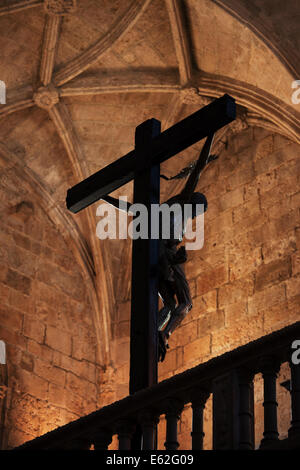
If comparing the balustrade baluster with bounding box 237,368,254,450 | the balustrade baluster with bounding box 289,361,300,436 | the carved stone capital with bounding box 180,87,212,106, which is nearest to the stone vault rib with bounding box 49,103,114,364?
the carved stone capital with bounding box 180,87,212,106

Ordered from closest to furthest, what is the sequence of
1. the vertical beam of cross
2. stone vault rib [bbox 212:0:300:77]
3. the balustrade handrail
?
the balustrade handrail
the vertical beam of cross
stone vault rib [bbox 212:0:300:77]

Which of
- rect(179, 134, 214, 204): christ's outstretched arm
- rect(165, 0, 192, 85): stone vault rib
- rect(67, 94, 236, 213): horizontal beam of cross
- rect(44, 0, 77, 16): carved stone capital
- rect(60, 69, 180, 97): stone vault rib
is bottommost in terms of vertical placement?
rect(179, 134, 214, 204): christ's outstretched arm

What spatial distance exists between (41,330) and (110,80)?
335 cm

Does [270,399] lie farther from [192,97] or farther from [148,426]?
[192,97]

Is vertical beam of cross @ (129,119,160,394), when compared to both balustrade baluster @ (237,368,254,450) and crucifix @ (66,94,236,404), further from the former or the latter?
balustrade baluster @ (237,368,254,450)

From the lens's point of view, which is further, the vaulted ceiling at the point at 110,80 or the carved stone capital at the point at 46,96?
the carved stone capital at the point at 46,96

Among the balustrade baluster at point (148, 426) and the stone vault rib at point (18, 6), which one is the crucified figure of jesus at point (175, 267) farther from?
the stone vault rib at point (18, 6)

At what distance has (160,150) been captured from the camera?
19.4ft

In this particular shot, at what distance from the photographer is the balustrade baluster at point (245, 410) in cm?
431

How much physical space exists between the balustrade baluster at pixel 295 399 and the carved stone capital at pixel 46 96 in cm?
870

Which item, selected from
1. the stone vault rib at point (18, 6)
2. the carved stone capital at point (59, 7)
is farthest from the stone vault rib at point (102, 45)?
the stone vault rib at point (18, 6)

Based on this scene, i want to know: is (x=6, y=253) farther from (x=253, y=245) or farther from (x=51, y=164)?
(x=253, y=245)

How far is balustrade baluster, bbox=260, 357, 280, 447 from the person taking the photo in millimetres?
4266

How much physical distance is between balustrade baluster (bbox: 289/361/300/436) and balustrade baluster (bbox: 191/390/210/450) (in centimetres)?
48
